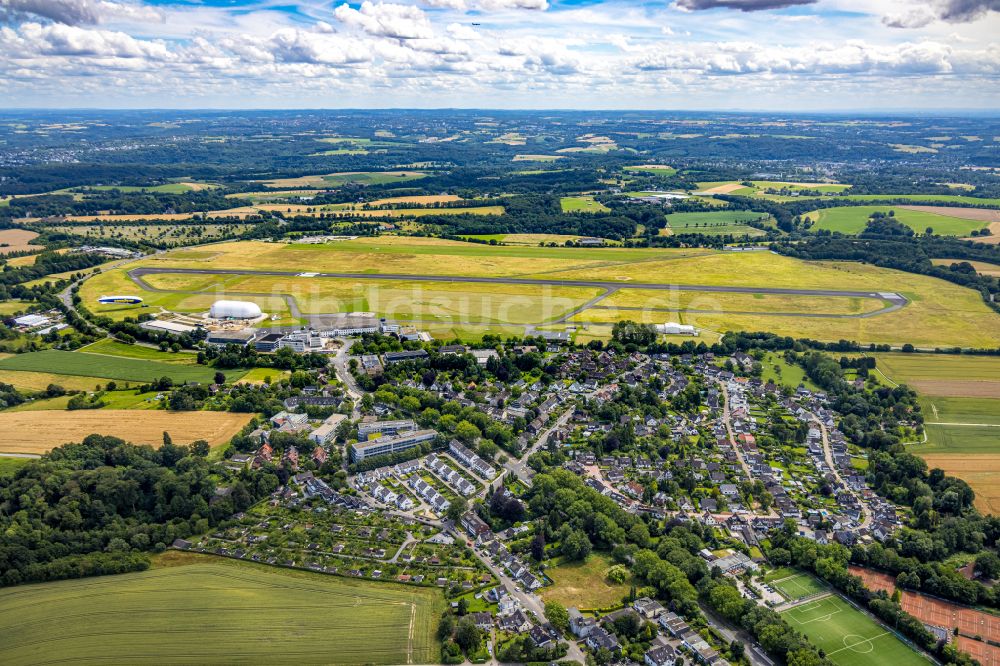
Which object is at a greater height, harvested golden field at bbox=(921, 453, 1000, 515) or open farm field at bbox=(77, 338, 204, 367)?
open farm field at bbox=(77, 338, 204, 367)

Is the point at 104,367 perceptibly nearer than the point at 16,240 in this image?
Yes

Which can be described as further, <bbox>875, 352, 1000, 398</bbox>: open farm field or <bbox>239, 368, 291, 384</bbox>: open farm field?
<bbox>239, 368, 291, 384</bbox>: open farm field

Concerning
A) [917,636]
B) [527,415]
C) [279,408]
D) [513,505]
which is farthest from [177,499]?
[917,636]

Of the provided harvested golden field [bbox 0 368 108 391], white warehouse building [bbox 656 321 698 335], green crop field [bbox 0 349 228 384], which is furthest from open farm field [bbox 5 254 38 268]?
white warehouse building [bbox 656 321 698 335]

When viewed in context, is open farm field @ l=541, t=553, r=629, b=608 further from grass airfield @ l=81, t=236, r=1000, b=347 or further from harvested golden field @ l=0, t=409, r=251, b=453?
grass airfield @ l=81, t=236, r=1000, b=347

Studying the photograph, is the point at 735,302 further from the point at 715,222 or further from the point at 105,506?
the point at 105,506

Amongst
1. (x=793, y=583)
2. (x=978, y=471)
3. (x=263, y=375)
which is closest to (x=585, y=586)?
(x=793, y=583)
